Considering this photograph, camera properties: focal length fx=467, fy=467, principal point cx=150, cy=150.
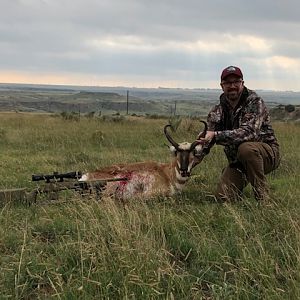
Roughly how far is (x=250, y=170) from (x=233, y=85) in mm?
1295

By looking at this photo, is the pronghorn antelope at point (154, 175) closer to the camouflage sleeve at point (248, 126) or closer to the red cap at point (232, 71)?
the camouflage sleeve at point (248, 126)

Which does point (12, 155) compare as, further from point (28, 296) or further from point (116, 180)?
point (28, 296)

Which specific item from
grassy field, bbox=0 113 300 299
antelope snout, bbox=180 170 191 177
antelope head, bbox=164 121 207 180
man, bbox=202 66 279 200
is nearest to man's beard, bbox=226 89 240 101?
man, bbox=202 66 279 200

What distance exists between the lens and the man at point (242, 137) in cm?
691

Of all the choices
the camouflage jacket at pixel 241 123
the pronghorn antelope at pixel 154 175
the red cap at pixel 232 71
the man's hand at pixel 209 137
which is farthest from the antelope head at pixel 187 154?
the red cap at pixel 232 71

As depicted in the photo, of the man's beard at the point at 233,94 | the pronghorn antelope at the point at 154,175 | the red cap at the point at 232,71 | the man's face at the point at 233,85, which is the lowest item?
the pronghorn antelope at the point at 154,175

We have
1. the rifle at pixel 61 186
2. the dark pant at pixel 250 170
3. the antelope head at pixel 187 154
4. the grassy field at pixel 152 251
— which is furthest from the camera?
the antelope head at pixel 187 154

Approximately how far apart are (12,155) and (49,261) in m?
8.82

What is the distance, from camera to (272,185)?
8.37 meters

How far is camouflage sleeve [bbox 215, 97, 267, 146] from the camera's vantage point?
695 centimetres

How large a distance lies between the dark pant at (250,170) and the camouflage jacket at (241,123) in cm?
15

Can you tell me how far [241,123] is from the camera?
708 cm

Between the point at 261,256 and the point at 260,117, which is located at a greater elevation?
the point at 260,117

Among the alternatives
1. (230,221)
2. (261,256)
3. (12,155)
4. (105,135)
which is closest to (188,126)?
(105,135)
